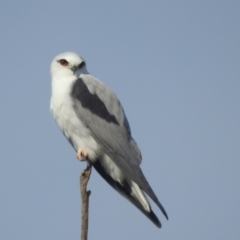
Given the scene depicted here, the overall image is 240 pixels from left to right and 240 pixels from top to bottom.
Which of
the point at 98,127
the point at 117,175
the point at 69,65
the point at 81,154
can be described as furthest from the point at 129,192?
the point at 69,65

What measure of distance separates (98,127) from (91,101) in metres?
0.32

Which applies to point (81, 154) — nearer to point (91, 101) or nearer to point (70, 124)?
point (70, 124)

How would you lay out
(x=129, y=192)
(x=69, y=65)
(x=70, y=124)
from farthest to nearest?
(x=69, y=65) < (x=70, y=124) < (x=129, y=192)

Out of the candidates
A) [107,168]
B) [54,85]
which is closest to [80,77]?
[54,85]

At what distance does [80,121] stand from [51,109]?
0.38 metres

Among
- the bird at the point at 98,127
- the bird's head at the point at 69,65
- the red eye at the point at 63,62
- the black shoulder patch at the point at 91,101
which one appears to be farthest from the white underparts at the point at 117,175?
the red eye at the point at 63,62

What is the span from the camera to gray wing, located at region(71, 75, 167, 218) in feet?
21.8

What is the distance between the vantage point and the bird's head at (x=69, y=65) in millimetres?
7168

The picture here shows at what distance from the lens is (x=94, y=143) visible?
6.75m

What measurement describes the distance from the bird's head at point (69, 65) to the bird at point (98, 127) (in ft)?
0.90

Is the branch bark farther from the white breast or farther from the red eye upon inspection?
the red eye

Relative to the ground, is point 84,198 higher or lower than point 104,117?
lower

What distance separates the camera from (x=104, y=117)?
6.81 meters

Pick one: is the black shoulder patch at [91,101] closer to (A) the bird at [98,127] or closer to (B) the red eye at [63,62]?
(A) the bird at [98,127]
